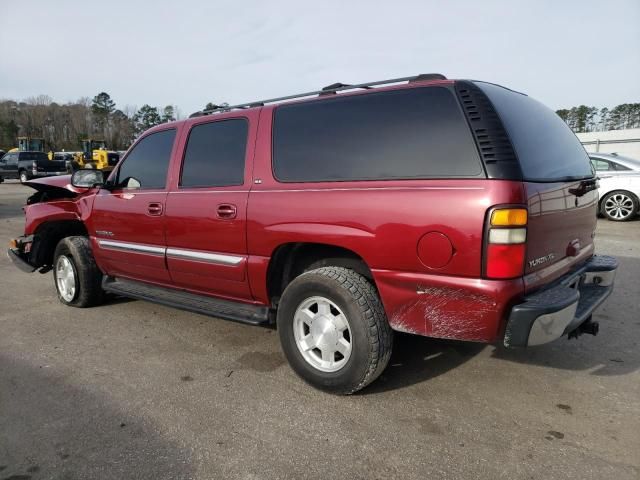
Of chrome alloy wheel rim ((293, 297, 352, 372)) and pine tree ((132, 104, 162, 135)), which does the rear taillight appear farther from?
pine tree ((132, 104, 162, 135))

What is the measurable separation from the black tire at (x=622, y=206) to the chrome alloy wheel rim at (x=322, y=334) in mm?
9496

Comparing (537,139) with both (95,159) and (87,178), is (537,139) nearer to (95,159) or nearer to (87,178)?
(87,178)

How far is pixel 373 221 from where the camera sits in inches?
106

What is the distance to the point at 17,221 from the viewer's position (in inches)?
467

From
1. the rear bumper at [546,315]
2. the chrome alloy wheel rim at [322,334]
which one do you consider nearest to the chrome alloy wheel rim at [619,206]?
the rear bumper at [546,315]

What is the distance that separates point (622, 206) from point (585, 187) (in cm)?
846

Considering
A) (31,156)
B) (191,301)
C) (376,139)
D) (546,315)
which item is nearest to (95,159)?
(31,156)

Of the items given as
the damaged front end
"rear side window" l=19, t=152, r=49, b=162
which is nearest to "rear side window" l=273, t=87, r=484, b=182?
the damaged front end

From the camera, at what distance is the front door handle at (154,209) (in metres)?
3.89

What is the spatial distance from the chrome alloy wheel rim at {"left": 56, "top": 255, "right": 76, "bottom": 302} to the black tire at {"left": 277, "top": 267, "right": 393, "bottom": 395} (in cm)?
305

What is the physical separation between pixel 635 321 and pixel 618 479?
2514 millimetres

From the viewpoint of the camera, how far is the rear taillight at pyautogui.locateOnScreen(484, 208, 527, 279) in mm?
2322

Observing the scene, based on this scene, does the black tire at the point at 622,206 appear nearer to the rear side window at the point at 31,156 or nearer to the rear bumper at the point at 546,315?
the rear bumper at the point at 546,315

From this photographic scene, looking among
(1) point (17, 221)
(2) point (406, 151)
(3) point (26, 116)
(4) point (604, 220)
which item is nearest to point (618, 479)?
(2) point (406, 151)
